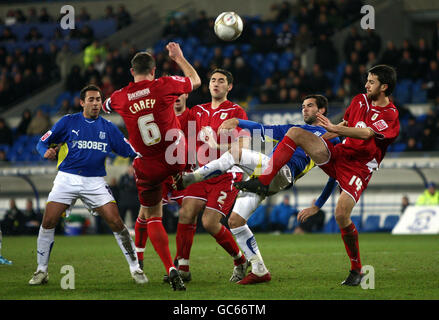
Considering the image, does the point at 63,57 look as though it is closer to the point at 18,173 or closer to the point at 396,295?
the point at 18,173

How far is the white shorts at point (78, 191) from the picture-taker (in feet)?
26.6

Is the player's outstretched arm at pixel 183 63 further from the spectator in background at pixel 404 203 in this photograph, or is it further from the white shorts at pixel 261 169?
the spectator in background at pixel 404 203

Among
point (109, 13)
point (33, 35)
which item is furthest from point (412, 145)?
point (33, 35)

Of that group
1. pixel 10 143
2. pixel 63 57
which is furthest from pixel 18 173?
pixel 63 57

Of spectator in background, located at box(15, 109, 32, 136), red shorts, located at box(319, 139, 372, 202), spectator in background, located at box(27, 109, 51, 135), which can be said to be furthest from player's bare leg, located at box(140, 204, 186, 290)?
spectator in background, located at box(15, 109, 32, 136)

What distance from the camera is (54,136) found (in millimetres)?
8234

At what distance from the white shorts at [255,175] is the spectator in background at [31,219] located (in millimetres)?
12320

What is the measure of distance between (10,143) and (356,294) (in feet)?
60.1

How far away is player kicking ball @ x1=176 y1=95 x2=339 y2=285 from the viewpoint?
7836mm

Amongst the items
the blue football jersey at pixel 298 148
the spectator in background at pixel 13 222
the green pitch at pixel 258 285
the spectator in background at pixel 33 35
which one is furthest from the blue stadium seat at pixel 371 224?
the spectator in background at pixel 33 35

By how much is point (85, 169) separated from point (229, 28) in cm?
282

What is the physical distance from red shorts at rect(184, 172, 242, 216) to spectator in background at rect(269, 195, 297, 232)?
9.84 m
